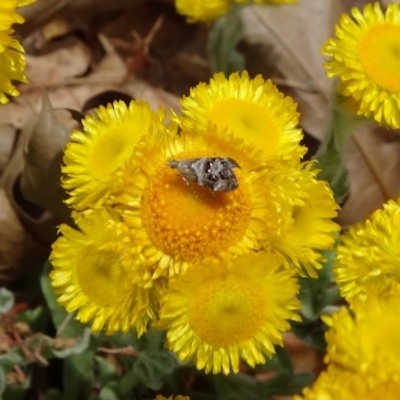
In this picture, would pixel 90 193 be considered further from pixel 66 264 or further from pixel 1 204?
pixel 1 204

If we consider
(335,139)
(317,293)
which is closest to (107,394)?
(317,293)

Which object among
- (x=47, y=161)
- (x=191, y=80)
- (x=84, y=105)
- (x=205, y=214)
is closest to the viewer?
(x=205, y=214)

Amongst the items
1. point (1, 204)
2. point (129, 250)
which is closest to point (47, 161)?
point (1, 204)

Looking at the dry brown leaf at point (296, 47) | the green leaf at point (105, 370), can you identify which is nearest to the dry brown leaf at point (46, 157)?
the green leaf at point (105, 370)

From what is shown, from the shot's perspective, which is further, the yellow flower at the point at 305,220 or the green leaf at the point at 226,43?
the green leaf at the point at 226,43

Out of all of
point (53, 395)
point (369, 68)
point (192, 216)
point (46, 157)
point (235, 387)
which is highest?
point (369, 68)

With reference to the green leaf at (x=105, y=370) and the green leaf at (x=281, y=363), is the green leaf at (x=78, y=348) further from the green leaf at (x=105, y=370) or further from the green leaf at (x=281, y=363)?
the green leaf at (x=281, y=363)

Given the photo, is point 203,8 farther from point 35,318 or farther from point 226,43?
point 35,318
